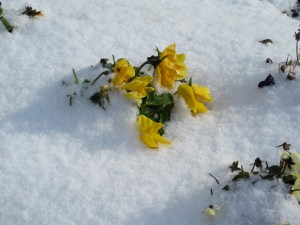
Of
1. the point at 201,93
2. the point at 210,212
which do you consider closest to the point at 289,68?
the point at 201,93

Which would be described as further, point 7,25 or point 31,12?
point 31,12

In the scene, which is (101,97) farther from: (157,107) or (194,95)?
(194,95)

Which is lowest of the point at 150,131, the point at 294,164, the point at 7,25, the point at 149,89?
the point at 7,25

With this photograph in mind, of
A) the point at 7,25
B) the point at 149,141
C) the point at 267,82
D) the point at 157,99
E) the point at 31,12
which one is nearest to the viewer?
the point at 149,141

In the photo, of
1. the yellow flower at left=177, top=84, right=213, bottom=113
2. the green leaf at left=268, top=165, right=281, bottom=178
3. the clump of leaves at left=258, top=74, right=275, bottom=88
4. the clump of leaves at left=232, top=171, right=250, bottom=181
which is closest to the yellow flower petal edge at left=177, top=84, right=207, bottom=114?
the yellow flower at left=177, top=84, right=213, bottom=113

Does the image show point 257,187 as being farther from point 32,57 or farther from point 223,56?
point 32,57

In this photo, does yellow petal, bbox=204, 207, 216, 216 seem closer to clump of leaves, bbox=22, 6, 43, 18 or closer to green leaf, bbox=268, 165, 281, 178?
green leaf, bbox=268, 165, 281, 178

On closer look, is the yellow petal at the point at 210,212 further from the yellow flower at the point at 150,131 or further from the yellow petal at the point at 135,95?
the yellow petal at the point at 135,95
